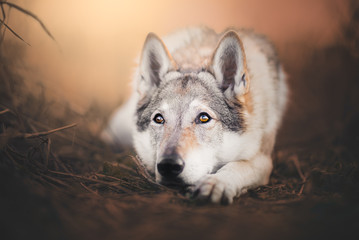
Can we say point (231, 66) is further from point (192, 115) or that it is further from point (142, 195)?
point (142, 195)

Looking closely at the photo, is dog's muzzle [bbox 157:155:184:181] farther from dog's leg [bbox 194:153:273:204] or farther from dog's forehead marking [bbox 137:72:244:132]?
dog's forehead marking [bbox 137:72:244:132]

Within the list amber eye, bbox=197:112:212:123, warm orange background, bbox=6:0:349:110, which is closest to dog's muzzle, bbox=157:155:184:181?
amber eye, bbox=197:112:212:123

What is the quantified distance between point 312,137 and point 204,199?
2738 millimetres

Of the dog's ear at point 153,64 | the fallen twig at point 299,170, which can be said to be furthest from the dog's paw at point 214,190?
the dog's ear at point 153,64

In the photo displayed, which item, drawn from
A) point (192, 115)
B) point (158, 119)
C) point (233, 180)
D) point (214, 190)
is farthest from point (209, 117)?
point (214, 190)

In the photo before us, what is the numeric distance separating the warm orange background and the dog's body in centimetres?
178

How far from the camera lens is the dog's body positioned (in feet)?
6.54

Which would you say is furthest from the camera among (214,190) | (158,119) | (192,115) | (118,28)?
(118,28)

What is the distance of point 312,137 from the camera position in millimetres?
3762

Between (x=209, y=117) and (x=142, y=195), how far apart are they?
0.90m

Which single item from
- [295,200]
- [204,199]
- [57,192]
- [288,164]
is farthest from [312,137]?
→ [57,192]

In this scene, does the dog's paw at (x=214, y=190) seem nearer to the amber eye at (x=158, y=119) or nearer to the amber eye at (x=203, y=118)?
the amber eye at (x=203, y=118)

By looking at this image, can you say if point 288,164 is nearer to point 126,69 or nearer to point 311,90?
point 311,90

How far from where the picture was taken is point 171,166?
6.30 ft
